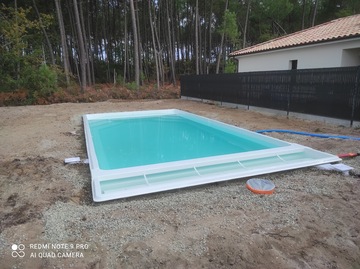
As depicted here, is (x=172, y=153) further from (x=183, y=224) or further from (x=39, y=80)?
(x=39, y=80)

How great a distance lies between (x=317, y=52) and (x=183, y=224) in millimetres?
10495

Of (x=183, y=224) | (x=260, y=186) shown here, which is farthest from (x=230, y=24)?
(x=183, y=224)

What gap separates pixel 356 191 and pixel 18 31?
49.5 feet

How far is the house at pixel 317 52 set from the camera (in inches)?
373

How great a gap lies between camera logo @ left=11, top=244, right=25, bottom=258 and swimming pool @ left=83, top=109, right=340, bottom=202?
34.1 inches

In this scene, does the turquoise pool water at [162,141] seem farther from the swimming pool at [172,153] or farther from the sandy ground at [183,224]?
the sandy ground at [183,224]

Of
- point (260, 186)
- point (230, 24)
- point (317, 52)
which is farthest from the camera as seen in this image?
point (230, 24)

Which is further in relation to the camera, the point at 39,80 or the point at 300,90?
the point at 39,80

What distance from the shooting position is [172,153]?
5.68 meters

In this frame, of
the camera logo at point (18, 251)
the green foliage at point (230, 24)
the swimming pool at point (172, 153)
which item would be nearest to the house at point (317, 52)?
the green foliage at point (230, 24)

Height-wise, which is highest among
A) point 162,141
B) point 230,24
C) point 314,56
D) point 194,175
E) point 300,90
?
point 230,24

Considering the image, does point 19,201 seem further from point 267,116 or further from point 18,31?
point 18,31

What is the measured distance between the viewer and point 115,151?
5.83 m

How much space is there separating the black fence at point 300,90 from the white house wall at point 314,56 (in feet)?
9.04
